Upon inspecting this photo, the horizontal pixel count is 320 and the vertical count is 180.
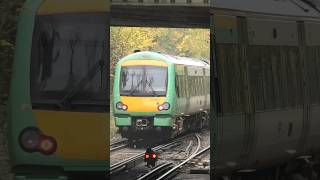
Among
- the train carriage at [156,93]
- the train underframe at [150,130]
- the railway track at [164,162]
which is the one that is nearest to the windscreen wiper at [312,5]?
the train carriage at [156,93]

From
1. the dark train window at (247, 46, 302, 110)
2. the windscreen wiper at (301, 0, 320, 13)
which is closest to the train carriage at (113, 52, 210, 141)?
the dark train window at (247, 46, 302, 110)

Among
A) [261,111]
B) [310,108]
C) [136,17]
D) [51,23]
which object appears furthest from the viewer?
[310,108]

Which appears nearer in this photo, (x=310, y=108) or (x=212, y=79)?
(x=212, y=79)

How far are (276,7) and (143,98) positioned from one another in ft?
7.53

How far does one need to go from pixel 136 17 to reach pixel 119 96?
648 millimetres

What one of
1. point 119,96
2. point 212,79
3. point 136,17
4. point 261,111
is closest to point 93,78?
point 119,96

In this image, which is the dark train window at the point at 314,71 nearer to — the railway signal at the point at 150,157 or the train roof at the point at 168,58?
the train roof at the point at 168,58

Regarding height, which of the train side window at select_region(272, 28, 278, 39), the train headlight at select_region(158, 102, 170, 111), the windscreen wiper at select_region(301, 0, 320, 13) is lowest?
the train headlight at select_region(158, 102, 170, 111)

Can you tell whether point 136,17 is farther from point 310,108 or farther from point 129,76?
point 310,108

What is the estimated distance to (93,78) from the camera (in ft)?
17.4

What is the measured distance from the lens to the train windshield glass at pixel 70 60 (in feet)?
17.3

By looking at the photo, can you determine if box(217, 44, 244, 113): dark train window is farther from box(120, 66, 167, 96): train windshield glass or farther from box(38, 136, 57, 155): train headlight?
box(38, 136, 57, 155): train headlight

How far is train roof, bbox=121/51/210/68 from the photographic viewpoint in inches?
197

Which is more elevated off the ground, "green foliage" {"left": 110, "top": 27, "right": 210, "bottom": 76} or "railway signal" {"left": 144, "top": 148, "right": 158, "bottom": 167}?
"green foliage" {"left": 110, "top": 27, "right": 210, "bottom": 76}
